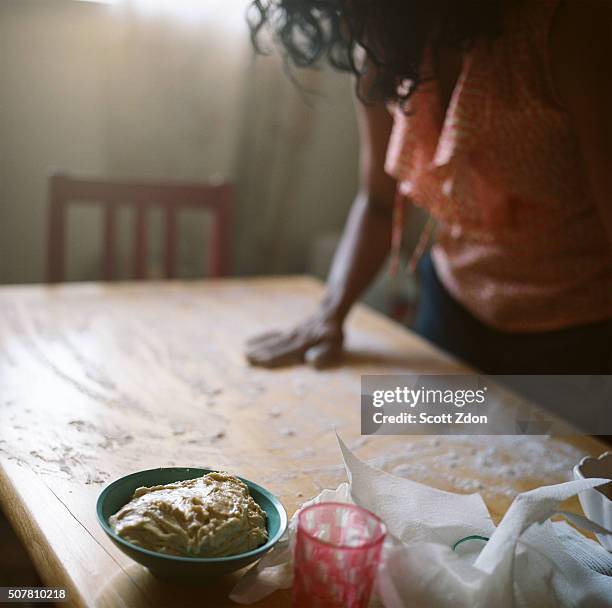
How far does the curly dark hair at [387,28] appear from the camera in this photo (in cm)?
100

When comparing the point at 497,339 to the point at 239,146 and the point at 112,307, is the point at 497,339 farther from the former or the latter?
the point at 239,146

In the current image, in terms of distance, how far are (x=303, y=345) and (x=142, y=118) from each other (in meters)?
1.45

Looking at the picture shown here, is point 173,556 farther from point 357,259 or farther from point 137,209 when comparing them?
point 137,209

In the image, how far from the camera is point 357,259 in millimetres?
1450

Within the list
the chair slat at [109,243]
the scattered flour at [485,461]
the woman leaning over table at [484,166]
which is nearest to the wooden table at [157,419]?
the scattered flour at [485,461]

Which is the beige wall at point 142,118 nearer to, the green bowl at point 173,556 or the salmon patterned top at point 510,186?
the salmon patterned top at point 510,186

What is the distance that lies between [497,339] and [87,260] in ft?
5.30

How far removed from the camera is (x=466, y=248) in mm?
1341

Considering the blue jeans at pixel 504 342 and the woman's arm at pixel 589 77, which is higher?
the woman's arm at pixel 589 77

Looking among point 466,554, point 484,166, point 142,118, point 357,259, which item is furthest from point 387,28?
point 142,118

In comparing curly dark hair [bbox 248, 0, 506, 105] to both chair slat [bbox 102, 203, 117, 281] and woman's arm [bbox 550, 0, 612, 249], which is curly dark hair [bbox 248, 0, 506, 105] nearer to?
woman's arm [bbox 550, 0, 612, 249]

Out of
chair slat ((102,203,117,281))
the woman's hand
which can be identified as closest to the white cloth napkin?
the woman's hand

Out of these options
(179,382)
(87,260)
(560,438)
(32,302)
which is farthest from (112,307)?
(87,260)

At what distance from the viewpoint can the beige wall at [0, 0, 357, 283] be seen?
2.33m
